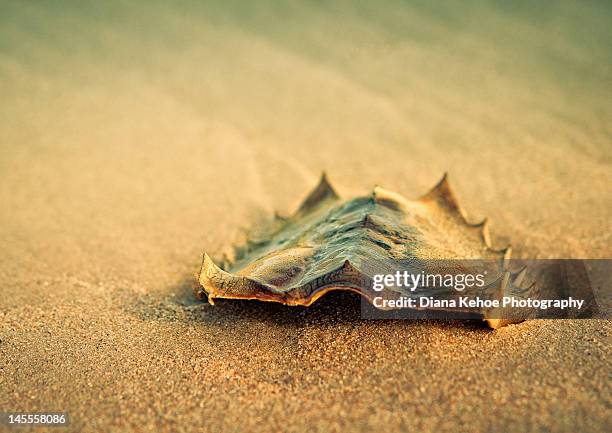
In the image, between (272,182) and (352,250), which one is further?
(272,182)

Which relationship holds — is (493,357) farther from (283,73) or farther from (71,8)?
(71,8)

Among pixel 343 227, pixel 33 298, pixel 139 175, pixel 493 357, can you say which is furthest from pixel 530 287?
pixel 139 175

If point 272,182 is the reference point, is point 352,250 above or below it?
below
